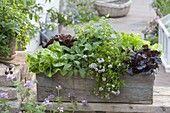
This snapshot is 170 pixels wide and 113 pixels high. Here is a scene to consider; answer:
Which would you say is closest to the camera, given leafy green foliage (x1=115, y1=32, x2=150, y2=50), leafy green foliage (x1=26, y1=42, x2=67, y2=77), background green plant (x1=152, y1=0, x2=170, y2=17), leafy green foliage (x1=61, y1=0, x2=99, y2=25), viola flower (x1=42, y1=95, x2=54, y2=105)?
viola flower (x1=42, y1=95, x2=54, y2=105)

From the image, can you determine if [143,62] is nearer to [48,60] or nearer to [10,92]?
[48,60]

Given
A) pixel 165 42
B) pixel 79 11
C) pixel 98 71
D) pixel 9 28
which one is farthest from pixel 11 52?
pixel 79 11

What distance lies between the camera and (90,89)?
7.92ft

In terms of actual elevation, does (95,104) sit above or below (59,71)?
below

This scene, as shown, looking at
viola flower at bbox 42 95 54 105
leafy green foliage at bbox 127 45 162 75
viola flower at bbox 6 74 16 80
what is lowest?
viola flower at bbox 42 95 54 105

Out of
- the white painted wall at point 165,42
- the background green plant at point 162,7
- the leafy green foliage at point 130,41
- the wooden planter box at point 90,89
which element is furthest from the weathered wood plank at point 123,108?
the background green plant at point 162,7

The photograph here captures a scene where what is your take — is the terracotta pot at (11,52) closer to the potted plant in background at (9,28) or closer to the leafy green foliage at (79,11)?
the potted plant in background at (9,28)

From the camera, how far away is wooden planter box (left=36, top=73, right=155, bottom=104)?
7.83 feet

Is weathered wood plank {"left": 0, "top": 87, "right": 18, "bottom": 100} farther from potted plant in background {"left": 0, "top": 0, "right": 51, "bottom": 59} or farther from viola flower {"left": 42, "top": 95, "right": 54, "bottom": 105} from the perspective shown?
potted plant in background {"left": 0, "top": 0, "right": 51, "bottom": 59}

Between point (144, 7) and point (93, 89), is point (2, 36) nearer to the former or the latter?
point (93, 89)

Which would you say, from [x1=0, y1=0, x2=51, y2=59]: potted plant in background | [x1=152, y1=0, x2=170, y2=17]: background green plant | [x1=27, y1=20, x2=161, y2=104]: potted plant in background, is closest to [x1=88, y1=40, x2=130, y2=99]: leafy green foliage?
[x1=27, y1=20, x2=161, y2=104]: potted plant in background

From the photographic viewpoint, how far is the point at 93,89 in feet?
7.89

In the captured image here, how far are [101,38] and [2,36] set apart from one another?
0.61 meters

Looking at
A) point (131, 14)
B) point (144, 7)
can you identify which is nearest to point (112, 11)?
point (131, 14)
